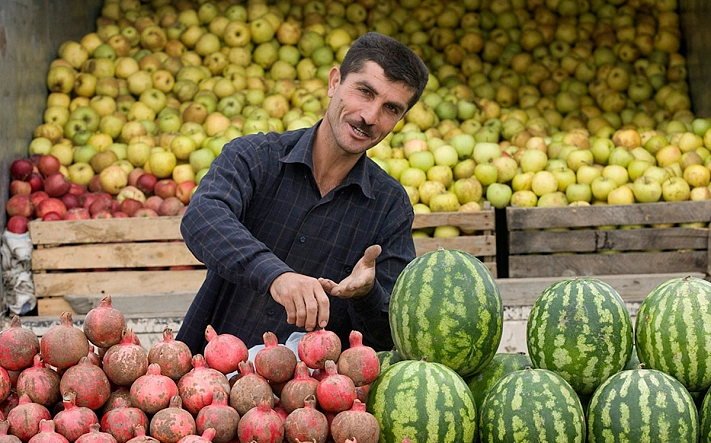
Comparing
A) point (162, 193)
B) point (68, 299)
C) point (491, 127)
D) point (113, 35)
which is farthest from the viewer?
point (113, 35)

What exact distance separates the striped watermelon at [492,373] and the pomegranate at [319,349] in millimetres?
475

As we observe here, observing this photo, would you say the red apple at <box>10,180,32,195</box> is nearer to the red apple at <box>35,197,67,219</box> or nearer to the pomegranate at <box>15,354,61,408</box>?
the red apple at <box>35,197,67,219</box>

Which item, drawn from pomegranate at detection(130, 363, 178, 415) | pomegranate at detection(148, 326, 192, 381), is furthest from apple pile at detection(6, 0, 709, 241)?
pomegranate at detection(130, 363, 178, 415)

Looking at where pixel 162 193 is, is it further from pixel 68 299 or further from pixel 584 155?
pixel 584 155

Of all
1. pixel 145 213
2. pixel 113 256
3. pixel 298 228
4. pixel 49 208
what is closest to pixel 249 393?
pixel 298 228

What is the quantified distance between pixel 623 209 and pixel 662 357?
3.24 metres

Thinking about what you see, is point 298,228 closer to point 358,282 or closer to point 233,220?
point 233,220

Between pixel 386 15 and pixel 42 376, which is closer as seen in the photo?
pixel 42 376

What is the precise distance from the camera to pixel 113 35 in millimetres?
6988

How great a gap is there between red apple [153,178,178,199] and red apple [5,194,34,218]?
875mm

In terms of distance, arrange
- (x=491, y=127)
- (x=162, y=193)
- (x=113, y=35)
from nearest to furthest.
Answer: (x=162, y=193)
(x=491, y=127)
(x=113, y=35)

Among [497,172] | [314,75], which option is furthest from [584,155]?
[314,75]

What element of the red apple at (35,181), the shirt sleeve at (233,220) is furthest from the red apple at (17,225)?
the shirt sleeve at (233,220)

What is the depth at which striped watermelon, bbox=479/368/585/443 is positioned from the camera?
1.85 metres
